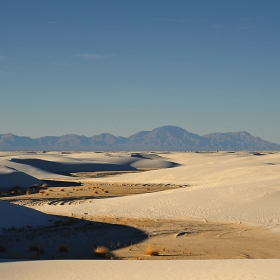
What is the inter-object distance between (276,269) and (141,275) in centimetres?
287

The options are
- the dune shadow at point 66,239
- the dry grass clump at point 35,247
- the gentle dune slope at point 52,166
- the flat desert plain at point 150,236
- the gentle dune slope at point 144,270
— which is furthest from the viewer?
the gentle dune slope at point 52,166

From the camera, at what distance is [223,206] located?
2402 centimetres

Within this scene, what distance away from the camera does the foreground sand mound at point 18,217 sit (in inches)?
764

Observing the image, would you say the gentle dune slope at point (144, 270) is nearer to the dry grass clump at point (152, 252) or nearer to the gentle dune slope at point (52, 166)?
the dry grass clump at point (152, 252)

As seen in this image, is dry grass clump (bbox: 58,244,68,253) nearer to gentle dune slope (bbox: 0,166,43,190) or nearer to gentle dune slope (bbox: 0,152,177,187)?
gentle dune slope (bbox: 0,166,43,190)

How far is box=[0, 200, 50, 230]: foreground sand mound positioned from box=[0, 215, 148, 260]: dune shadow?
406 mm

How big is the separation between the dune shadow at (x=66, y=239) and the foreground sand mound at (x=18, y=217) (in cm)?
41

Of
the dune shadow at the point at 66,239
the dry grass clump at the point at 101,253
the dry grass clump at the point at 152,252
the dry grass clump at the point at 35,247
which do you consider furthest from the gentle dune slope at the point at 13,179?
the dry grass clump at the point at 152,252

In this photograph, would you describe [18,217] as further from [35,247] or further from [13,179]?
[13,179]

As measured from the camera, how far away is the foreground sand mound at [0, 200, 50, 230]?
1941 centimetres

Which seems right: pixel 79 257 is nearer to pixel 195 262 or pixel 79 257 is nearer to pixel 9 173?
pixel 195 262

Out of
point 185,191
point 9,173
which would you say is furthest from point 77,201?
point 9,173

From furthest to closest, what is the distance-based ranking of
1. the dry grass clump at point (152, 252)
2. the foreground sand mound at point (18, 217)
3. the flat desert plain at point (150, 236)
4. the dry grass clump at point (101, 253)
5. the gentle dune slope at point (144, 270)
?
the foreground sand mound at point (18, 217), the dry grass clump at point (152, 252), the dry grass clump at point (101, 253), the flat desert plain at point (150, 236), the gentle dune slope at point (144, 270)

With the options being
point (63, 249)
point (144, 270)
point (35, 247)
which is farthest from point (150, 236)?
point (144, 270)
